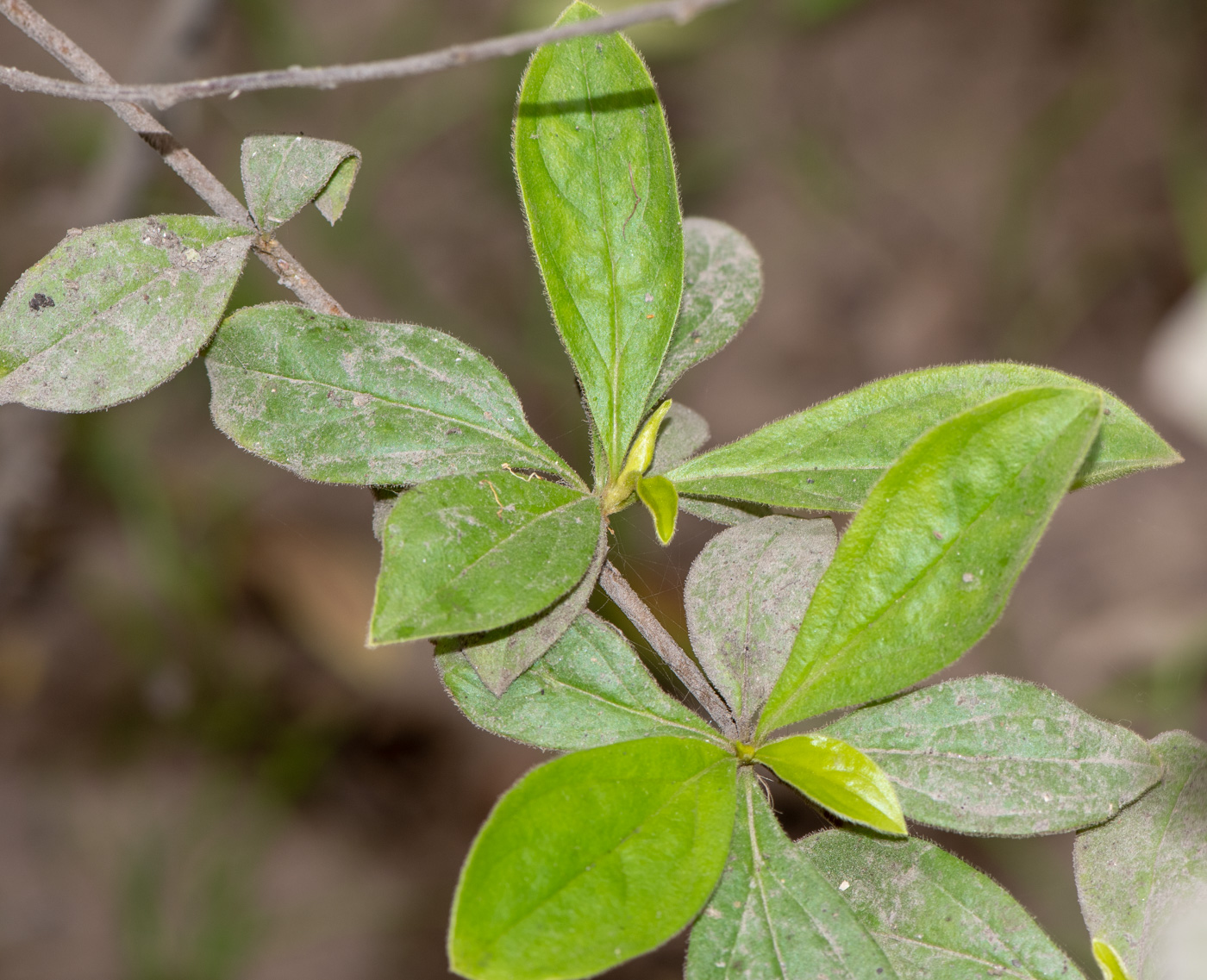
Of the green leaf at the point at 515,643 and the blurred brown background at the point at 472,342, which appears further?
the blurred brown background at the point at 472,342

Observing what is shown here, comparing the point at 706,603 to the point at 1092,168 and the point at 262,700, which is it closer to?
the point at 262,700

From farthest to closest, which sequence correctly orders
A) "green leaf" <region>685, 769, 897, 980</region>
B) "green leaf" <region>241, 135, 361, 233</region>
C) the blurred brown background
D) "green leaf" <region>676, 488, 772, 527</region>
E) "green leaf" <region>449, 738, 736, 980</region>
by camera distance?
the blurred brown background, "green leaf" <region>676, 488, 772, 527</region>, "green leaf" <region>241, 135, 361, 233</region>, "green leaf" <region>685, 769, 897, 980</region>, "green leaf" <region>449, 738, 736, 980</region>

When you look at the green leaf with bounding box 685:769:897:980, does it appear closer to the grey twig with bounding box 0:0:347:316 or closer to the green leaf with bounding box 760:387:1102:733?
the green leaf with bounding box 760:387:1102:733

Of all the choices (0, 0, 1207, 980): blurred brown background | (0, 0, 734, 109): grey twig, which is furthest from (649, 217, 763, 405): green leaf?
(0, 0, 1207, 980): blurred brown background

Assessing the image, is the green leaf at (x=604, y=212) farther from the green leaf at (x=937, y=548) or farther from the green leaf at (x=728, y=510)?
the green leaf at (x=937, y=548)

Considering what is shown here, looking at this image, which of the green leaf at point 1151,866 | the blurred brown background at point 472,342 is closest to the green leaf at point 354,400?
the green leaf at point 1151,866

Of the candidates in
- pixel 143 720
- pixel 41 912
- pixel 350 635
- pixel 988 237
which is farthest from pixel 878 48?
pixel 41 912
